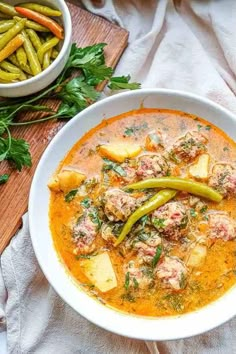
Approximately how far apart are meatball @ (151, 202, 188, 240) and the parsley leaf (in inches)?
30.9

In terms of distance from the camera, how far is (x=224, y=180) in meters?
3.87

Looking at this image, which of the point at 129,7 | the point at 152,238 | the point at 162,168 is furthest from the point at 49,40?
the point at 152,238

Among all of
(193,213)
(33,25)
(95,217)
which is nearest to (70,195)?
(95,217)

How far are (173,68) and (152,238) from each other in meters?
1.18

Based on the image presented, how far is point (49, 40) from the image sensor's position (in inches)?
163

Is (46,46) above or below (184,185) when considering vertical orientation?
above

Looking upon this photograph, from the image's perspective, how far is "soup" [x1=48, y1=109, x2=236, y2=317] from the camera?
3.82m

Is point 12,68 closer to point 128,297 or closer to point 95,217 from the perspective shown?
point 95,217

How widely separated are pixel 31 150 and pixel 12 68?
0.50m

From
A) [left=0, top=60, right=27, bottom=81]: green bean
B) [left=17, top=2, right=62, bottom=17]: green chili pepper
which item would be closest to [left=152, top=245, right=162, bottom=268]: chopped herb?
[left=0, top=60, right=27, bottom=81]: green bean

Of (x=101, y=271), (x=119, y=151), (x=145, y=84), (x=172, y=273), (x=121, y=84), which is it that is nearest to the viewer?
(x=172, y=273)

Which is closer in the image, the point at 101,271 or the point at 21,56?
the point at 101,271

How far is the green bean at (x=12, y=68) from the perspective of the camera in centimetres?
408

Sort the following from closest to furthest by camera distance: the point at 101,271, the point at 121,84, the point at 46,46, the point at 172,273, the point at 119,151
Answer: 1. the point at 172,273
2. the point at 101,271
3. the point at 119,151
4. the point at 46,46
5. the point at 121,84
